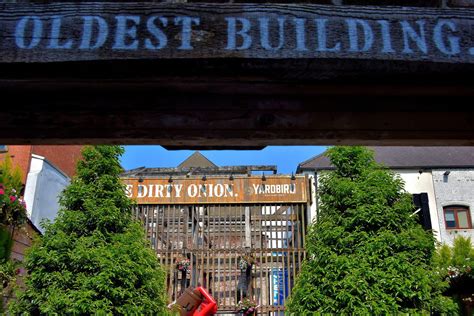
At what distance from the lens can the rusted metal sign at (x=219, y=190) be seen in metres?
16.0

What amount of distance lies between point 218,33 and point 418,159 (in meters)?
17.6

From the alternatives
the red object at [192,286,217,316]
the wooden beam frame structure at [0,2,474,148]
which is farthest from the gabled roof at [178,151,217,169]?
the wooden beam frame structure at [0,2,474,148]

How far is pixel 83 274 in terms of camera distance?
29.3ft

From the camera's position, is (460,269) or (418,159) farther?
(418,159)

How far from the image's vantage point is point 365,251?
10.1 metres

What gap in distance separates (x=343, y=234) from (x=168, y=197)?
24.2 ft

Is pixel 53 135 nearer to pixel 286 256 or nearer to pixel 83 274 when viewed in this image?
pixel 83 274

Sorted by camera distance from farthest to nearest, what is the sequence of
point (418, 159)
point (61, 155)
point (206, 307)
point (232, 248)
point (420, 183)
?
point (61, 155) < point (418, 159) < point (420, 183) < point (232, 248) < point (206, 307)

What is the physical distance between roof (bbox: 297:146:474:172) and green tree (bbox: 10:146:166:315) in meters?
9.21

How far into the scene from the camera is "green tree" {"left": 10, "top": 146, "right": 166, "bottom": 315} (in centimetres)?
870

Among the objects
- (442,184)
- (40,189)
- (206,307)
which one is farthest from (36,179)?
(442,184)

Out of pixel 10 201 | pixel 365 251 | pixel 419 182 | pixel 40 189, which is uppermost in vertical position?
pixel 419 182

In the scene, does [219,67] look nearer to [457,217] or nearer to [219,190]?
[219,190]

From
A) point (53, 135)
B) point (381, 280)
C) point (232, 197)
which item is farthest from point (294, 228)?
point (53, 135)
